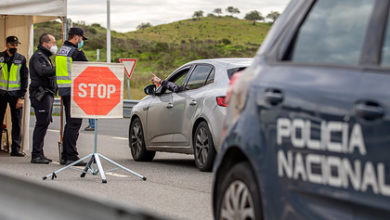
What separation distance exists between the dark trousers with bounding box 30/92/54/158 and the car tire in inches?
348

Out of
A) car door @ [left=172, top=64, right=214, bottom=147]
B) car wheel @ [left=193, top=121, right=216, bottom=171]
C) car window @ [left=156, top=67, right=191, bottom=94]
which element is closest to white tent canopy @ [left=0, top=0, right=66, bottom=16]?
car window @ [left=156, top=67, right=191, bottom=94]

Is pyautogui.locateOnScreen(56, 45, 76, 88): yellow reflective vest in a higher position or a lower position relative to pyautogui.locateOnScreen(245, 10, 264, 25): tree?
lower

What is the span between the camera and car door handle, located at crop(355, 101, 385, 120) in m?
3.88

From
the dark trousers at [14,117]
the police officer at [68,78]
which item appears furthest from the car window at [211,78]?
the dark trousers at [14,117]

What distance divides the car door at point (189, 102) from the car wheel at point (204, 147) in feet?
0.81

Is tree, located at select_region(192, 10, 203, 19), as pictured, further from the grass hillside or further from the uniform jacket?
the uniform jacket

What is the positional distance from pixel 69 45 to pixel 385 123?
984 centimetres

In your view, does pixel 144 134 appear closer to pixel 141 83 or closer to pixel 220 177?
pixel 220 177

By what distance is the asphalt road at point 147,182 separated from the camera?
8.86 meters

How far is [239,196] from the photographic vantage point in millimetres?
5062

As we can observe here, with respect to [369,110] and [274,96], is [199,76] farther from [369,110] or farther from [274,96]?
[369,110]

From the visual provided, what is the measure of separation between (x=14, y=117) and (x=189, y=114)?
3993mm

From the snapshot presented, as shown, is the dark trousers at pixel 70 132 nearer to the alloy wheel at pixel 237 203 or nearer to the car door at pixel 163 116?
the car door at pixel 163 116

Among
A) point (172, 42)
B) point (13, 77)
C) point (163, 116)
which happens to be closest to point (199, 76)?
point (163, 116)
